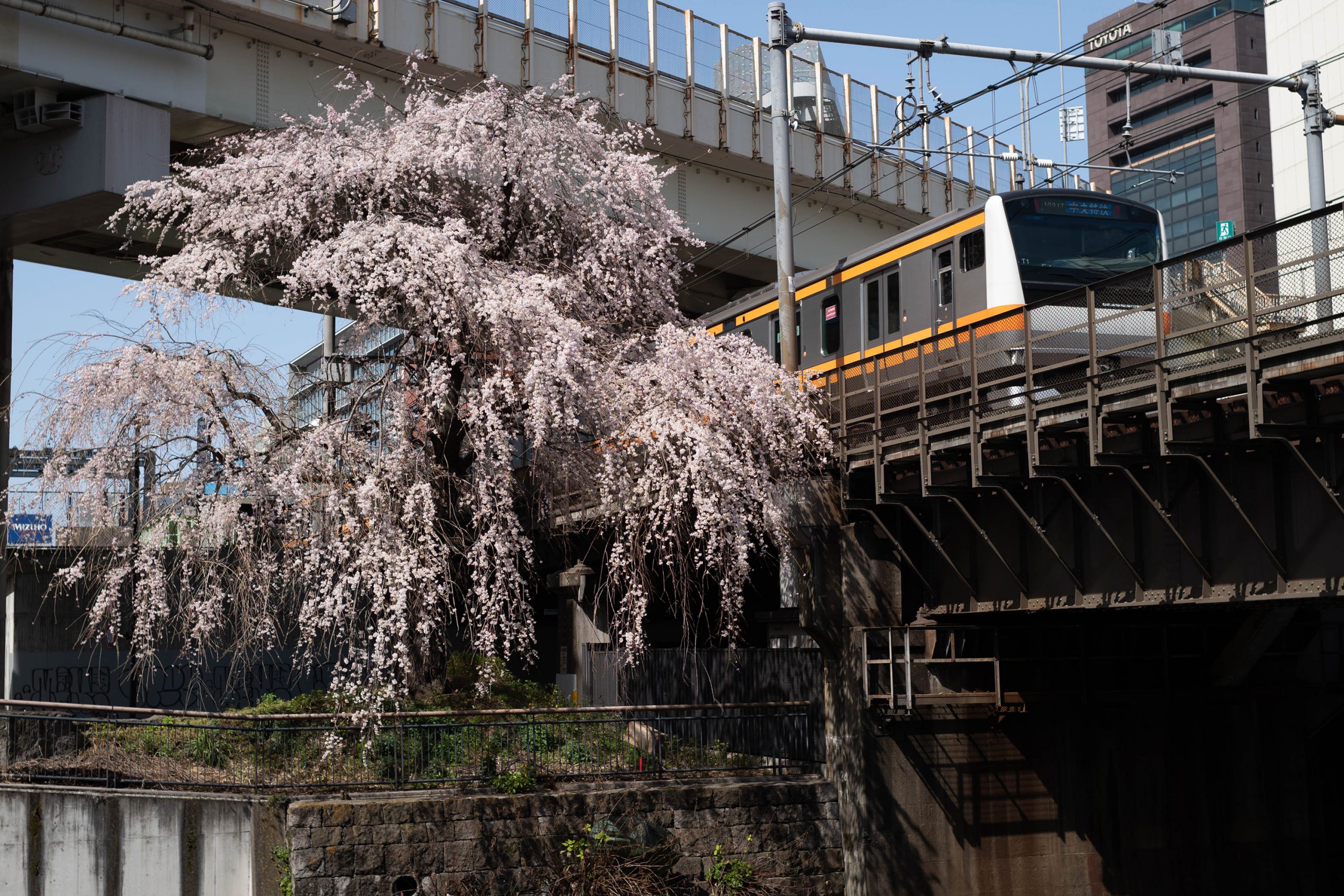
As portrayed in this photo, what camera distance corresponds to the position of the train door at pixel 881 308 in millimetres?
22344

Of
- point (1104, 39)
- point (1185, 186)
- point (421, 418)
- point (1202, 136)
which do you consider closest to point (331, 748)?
point (421, 418)

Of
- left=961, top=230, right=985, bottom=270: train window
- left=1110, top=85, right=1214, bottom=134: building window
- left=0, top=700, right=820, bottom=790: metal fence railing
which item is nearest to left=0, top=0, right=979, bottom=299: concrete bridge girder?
left=961, top=230, right=985, bottom=270: train window

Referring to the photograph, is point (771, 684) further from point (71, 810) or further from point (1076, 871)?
point (71, 810)

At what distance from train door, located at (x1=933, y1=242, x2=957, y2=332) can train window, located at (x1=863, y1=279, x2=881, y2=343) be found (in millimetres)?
1561

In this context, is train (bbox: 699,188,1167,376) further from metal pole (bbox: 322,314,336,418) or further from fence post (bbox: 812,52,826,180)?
fence post (bbox: 812,52,826,180)

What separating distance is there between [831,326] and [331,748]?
11.7 metres

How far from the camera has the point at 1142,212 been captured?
2153 cm

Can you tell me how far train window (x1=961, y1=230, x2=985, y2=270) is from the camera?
66.8ft

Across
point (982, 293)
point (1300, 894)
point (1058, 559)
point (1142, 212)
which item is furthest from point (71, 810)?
point (1300, 894)

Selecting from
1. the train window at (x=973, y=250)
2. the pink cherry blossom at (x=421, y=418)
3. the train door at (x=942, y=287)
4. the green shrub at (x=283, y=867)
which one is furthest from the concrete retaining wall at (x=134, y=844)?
the train window at (x=973, y=250)

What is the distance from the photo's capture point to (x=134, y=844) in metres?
17.3

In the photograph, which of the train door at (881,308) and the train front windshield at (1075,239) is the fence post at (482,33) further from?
the train front windshield at (1075,239)

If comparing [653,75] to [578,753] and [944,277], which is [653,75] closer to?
[944,277]

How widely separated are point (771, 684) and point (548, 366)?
7.78 meters
